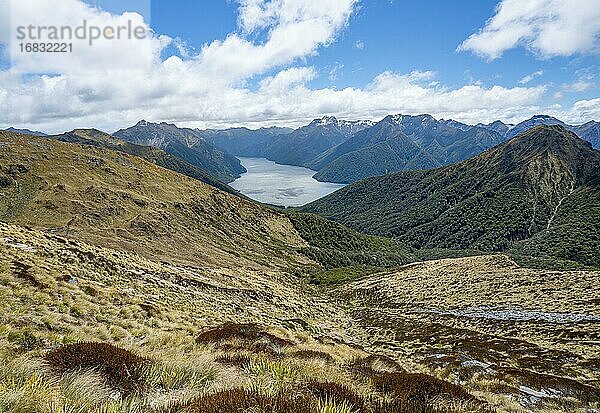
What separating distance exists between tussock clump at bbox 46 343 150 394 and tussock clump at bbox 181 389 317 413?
Answer: 1.97 meters

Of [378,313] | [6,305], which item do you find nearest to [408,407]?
[6,305]

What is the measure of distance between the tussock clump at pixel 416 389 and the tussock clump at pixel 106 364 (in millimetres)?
5370

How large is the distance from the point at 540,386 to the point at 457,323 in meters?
26.3

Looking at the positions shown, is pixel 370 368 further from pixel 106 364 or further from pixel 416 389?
pixel 106 364

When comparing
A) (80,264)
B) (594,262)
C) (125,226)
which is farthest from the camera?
(594,262)

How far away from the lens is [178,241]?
106 meters

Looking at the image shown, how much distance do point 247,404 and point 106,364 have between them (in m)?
3.68

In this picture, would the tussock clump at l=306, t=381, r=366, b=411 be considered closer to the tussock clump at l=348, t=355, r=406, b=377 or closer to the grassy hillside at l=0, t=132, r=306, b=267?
the tussock clump at l=348, t=355, r=406, b=377

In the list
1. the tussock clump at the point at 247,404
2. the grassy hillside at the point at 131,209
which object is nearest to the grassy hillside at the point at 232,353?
the tussock clump at the point at 247,404

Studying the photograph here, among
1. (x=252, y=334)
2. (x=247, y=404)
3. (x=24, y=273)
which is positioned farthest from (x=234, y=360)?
(x=24, y=273)

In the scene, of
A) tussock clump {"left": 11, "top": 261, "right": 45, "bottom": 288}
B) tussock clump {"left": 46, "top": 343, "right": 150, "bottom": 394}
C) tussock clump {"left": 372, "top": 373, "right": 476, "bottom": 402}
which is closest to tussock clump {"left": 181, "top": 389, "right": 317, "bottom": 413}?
tussock clump {"left": 46, "top": 343, "right": 150, "bottom": 394}

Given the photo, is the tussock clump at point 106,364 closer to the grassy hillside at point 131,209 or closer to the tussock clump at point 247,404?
the tussock clump at point 247,404

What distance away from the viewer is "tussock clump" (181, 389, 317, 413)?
5102 mm

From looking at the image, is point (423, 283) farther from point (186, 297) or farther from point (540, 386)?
point (540, 386)
